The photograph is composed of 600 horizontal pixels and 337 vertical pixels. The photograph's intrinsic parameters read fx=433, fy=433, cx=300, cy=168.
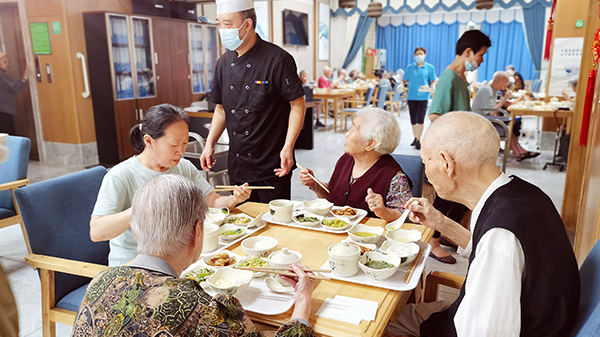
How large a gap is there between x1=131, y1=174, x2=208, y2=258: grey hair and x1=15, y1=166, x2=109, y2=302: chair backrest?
0.87 meters

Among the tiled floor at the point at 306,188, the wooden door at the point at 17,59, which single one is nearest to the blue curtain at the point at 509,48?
the tiled floor at the point at 306,188

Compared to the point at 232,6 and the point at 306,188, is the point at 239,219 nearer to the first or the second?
the point at 232,6

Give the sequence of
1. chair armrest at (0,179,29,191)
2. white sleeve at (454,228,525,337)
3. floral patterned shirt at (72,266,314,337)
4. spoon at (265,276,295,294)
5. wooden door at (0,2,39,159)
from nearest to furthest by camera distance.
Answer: floral patterned shirt at (72,266,314,337), white sleeve at (454,228,525,337), spoon at (265,276,295,294), chair armrest at (0,179,29,191), wooden door at (0,2,39,159)

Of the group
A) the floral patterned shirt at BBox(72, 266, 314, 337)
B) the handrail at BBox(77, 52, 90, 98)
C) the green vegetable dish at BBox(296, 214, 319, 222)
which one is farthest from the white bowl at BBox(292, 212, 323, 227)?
the handrail at BBox(77, 52, 90, 98)

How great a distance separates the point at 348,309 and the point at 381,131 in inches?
44.5

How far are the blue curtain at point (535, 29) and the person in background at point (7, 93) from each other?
12.9 m

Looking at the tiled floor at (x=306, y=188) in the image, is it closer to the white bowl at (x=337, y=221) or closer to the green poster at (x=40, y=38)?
the white bowl at (x=337, y=221)

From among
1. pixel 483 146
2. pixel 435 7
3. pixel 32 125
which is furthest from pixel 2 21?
pixel 435 7

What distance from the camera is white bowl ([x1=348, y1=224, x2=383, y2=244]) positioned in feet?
5.37

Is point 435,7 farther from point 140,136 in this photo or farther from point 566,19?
point 140,136

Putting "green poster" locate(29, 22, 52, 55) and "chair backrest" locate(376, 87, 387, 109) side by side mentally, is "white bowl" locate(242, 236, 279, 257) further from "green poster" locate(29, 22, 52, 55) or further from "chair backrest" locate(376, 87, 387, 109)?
"chair backrest" locate(376, 87, 387, 109)

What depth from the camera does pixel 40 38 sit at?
557 centimetres

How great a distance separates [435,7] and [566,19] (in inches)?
266

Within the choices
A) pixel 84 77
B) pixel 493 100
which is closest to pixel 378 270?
pixel 493 100
